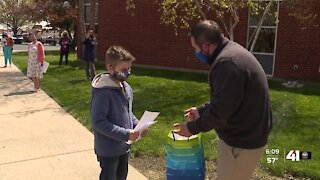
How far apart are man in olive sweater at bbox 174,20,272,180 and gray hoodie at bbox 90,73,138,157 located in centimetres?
58

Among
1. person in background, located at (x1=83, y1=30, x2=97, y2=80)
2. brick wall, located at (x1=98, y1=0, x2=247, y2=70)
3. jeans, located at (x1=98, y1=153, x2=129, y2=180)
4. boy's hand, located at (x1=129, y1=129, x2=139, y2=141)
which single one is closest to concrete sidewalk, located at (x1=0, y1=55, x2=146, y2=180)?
jeans, located at (x1=98, y1=153, x2=129, y2=180)

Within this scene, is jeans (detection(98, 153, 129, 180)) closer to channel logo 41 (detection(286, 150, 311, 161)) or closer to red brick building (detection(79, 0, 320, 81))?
channel logo 41 (detection(286, 150, 311, 161))

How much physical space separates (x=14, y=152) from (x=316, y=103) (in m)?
6.53

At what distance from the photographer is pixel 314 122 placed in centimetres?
766

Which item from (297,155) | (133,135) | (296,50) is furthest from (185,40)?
(133,135)

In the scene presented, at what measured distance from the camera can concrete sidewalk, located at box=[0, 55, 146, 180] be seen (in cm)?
538

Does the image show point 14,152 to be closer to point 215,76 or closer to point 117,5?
point 215,76

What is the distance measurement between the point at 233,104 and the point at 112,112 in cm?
111

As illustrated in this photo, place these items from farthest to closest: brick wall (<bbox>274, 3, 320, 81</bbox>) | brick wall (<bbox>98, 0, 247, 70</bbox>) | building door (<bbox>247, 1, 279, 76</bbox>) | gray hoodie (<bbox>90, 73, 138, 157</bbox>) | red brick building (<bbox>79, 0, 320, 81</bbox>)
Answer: brick wall (<bbox>98, 0, 247, 70</bbox>) < building door (<bbox>247, 1, 279, 76</bbox>) < red brick building (<bbox>79, 0, 320, 81</bbox>) < brick wall (<bbox>274, 3, 320, 81</bbox>) < gray hoodie (<bbox>90, 73, 138, 157</bbox>)

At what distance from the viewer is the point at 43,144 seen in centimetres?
665

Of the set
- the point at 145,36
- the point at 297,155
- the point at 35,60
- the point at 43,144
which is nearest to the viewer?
the point at 297,155

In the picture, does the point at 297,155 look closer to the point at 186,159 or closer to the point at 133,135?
the point at 186,159

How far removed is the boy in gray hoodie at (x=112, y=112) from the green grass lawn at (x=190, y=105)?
91.9 inches

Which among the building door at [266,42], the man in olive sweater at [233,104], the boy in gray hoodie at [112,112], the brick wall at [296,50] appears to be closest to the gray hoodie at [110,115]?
the boy in gray hoodie at [112,112]
